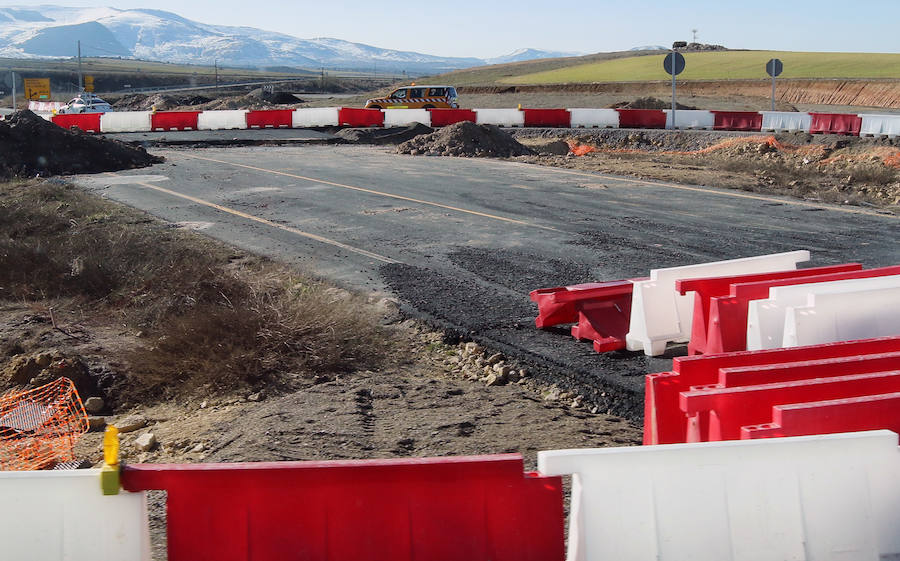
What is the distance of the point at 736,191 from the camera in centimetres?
1684

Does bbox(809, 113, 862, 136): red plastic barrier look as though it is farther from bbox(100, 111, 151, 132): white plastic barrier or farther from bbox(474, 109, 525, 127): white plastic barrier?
bbox(100, 111, 151, 132): white plastic barrier

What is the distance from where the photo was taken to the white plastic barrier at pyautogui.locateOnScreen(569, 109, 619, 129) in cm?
3197

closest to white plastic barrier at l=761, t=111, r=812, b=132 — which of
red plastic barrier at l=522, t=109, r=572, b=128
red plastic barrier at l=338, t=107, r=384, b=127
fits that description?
red plastic barrier at l=522, t=109, r=572, b=128

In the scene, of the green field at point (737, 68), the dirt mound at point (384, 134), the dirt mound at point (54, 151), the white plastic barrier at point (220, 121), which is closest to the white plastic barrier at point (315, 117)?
the white plastic barrier at point (220, 121)

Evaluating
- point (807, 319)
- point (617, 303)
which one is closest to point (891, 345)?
point (807, 319)

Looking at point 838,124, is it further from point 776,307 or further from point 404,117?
point 776,307

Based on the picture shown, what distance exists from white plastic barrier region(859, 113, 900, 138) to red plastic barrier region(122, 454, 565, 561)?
77.3 ft

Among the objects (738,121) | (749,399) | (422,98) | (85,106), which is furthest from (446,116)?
(749,399)

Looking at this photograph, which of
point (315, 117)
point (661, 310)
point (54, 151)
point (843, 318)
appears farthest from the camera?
point (315, 117)

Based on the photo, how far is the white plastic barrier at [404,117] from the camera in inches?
1344

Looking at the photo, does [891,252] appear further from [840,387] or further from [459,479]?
[459,479]

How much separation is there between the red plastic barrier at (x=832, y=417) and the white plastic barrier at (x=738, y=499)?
43 cm

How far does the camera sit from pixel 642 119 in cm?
3136

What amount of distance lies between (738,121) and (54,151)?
2146cm
